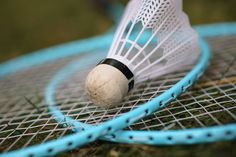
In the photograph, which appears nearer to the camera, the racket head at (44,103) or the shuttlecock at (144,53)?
the racket head at (44,103)

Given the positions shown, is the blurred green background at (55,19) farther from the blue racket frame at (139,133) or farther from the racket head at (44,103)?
the blue racket frame at (139,133)

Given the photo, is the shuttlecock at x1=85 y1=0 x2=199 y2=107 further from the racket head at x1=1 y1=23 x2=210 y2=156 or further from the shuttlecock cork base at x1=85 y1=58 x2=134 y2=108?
the racket head at x1=1 y1=23 x2=210 y2=156

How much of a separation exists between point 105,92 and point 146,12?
1.81 ft

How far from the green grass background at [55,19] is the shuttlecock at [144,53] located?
1545mm

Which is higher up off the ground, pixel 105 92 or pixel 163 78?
pixel 105 92

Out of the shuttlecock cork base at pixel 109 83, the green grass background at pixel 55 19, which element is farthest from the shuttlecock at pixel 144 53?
the green grass background at pixel 55 19

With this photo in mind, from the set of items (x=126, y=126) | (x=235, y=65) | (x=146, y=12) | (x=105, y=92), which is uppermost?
(x=146, y=12)

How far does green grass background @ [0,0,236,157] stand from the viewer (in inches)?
153

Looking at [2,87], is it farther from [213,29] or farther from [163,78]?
[213,29]

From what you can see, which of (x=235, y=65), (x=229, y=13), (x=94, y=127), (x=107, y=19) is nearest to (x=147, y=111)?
(x=94, y=127)

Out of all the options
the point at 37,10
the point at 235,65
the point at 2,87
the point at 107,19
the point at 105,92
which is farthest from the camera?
the point at 37,10

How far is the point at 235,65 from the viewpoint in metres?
2.60

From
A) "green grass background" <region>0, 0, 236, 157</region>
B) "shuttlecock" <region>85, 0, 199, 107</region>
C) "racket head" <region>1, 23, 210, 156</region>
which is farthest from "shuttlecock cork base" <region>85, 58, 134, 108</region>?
"green grass background" <region>0, 0, 236, 157</region>

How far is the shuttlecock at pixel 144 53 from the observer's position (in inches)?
78.5
